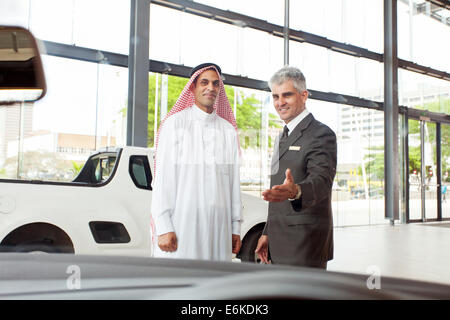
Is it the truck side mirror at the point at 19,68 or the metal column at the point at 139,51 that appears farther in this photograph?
the metal column at the point at 139,51

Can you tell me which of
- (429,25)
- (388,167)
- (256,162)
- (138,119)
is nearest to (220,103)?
(256,162)

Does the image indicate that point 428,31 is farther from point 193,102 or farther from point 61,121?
point 61,121

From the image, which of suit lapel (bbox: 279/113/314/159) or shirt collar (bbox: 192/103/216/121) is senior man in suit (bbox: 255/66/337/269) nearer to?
suit lapel (bbox: 279/113/314/159)

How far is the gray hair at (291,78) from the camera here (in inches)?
22.4

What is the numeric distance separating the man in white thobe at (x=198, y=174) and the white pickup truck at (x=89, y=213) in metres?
0.05

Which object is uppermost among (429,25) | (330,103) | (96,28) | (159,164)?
(429,25)

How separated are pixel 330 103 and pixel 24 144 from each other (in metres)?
0.48

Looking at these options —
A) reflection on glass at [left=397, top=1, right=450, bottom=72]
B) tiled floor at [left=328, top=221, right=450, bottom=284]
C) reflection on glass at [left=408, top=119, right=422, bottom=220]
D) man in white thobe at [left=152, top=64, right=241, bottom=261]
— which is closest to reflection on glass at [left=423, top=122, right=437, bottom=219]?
reflection on glass at [left=408, top=119, right=422, bottom=220]

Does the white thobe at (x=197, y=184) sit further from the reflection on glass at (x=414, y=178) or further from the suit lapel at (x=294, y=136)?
the reflection on glass at (x=414, y=178)

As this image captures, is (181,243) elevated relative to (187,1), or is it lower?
lower

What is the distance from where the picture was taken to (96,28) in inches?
25.6

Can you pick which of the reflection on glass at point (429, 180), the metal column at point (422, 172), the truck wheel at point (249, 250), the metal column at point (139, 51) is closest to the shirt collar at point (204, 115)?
the metal column at point (139, 51)
